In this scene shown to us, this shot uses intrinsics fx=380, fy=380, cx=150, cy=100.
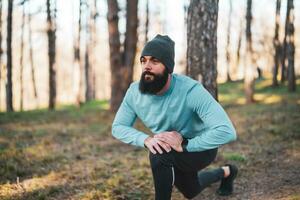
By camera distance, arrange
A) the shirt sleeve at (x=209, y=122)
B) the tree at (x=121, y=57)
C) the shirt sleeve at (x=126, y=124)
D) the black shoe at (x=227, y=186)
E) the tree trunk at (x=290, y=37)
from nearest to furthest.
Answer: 1. the shirt sleeve at (x=209, y=122)
2. the shirt sleeve at (x=126, y=124)
3. the black shoe at (x=227, y=186)
4. the tree at (x=121, y=57)
5. the tree trunk at (x=290, y=37)

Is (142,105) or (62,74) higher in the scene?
(142,105)

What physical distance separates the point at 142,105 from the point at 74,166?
3.67 meters

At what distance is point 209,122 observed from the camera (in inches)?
154

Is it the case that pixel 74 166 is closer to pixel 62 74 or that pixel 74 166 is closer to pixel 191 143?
pixel 191 143

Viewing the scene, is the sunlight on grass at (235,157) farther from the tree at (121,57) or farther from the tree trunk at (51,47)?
the tree trunk at (51,47)

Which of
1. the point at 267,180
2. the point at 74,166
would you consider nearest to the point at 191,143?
the point at 267,180

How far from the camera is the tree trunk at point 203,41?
657 centimetres

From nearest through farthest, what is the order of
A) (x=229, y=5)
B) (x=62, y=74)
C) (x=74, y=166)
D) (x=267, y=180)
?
(x=267, y=180) < (x=74, y=166) < (x=229, y=5) < (x=62, y=74)

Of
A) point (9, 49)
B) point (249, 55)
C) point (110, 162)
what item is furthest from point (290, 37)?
point (110, 162)

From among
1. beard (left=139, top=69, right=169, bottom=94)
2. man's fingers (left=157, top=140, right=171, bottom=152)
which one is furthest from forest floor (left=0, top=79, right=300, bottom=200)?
beard (left=139, top=69, right=169, bottom=94)

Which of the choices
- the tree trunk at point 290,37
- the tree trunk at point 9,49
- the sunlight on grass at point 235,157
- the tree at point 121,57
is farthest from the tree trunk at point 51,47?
the sunlight on grass at point 235,157

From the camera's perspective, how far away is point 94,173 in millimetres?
6766

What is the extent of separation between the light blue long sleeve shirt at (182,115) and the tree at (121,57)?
33.5ft

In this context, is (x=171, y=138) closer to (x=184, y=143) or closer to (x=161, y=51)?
(x=184, y=143)
